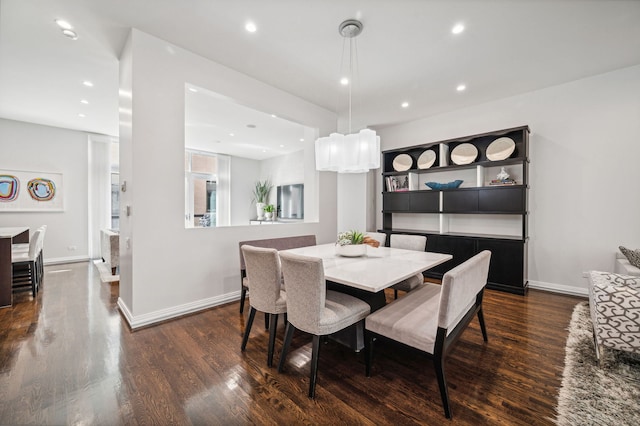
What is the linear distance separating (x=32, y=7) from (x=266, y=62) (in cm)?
202

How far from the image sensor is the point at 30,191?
527 cm

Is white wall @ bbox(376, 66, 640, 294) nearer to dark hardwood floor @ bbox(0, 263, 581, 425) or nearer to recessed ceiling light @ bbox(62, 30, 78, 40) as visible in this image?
dark hardwood floor @ bbox(0, 263, 581, 425)

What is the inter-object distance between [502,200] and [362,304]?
3.04m

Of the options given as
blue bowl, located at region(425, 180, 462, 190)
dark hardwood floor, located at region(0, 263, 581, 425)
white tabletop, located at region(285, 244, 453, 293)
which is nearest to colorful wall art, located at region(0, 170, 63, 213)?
dark hardwood floor, located at region(0, 263, 581, 425)

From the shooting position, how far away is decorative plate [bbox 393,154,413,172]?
4.88 metres

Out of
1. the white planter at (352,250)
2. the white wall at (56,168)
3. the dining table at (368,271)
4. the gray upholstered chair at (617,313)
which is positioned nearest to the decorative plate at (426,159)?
the dining table at (368,271)

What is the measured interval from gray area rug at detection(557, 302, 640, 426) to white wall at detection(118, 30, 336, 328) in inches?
126

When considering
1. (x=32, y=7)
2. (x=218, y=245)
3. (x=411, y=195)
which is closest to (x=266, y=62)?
(x=32, y=7)

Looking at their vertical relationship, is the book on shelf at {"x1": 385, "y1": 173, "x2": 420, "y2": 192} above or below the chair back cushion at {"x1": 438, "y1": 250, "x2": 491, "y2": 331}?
above

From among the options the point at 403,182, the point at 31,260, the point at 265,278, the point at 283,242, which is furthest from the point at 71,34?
the point at 403,182

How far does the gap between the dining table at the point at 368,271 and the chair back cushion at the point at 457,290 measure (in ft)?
1.14

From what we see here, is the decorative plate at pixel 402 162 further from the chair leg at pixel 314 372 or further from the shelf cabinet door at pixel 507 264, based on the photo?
the chair leg at pixel 314 372

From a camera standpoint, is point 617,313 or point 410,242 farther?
point 410,242

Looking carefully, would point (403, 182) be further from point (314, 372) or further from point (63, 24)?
point (63, 24)
